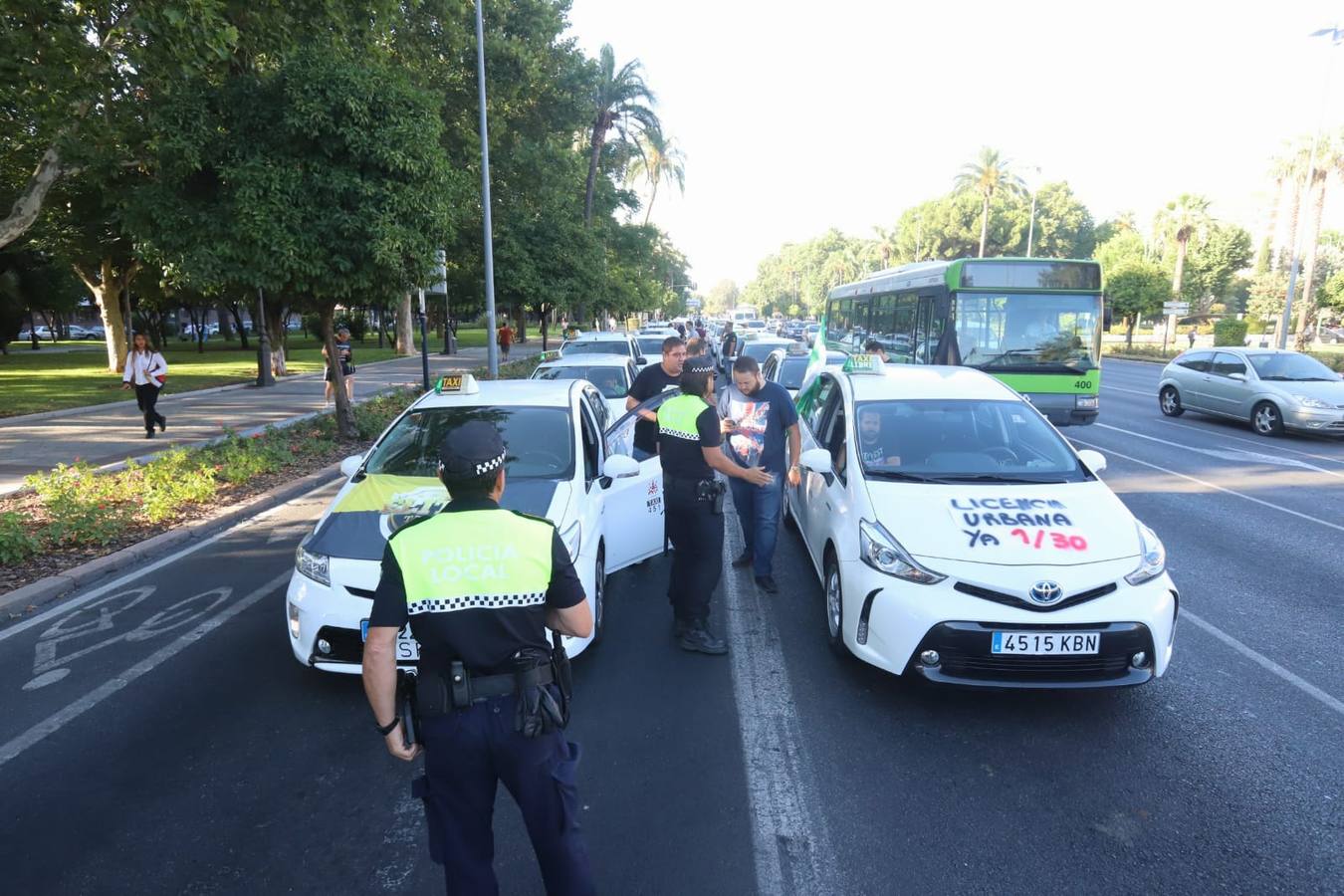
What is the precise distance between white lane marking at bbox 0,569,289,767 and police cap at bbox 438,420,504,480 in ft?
11.2

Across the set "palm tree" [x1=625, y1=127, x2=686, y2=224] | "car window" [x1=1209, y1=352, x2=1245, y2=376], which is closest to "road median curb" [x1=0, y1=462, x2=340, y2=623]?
"car window" [x1=1209, y1=352, x2=1245, y2=376]

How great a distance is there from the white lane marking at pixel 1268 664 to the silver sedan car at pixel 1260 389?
11.3 metres

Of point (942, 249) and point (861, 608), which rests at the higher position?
point (942, 249)

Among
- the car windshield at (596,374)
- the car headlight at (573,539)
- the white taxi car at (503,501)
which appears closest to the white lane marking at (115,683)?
the white taxi car at (503,501)

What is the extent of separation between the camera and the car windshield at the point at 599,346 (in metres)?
15.6

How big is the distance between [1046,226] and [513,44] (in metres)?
77.0

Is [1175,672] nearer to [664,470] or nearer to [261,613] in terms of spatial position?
[664,470]

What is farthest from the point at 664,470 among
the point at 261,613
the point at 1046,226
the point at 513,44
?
the point at 1046,226

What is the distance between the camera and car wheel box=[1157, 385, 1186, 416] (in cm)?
1723

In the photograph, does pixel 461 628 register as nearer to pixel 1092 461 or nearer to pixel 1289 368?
pixel 1092 461

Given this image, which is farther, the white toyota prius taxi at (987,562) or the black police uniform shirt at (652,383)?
the black police uniform shirt at (652,383)

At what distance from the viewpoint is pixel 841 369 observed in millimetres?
6883

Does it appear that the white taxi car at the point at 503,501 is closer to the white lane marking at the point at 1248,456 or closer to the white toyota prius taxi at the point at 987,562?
the white toyota prius taxi at the point at 987,562

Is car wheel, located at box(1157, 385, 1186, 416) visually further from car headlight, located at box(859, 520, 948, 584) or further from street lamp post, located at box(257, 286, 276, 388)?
street lamp post, located at box(257, 286, 276, 388)
